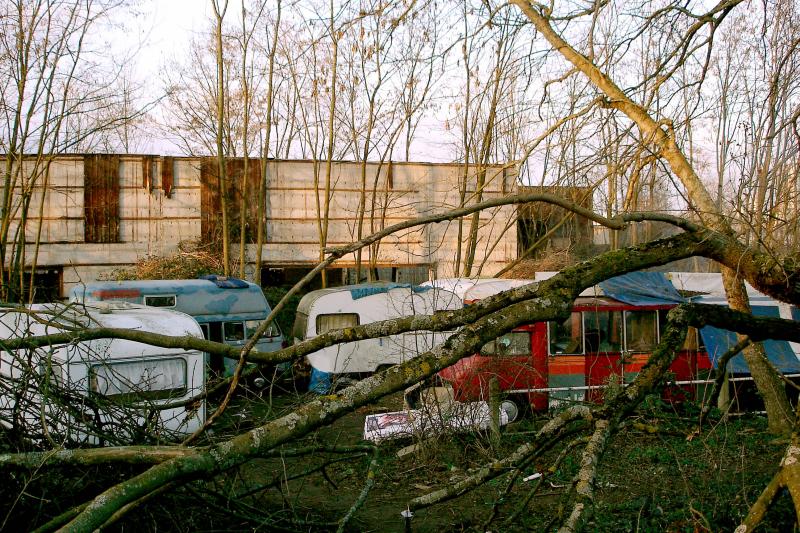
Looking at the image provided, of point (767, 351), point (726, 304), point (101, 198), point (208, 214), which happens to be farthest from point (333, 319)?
point (101, 198)

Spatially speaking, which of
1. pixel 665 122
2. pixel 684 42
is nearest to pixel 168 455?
pixel 665 122

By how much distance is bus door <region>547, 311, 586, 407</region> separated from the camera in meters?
11.4

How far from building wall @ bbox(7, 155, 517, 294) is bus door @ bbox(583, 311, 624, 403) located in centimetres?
837

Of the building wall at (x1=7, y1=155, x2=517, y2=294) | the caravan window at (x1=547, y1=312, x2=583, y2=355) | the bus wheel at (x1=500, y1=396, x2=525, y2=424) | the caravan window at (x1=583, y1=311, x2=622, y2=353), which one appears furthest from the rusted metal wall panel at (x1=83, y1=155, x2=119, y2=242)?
the caravan window at (x1=583, y1=311, x2=622, y2=353)

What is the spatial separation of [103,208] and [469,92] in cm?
1257

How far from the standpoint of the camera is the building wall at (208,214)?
67.8 feet

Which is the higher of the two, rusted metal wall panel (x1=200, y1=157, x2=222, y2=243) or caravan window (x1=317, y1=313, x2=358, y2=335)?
rusted metal wall panel (x1=200, y1=157, x2=222, y2=243)

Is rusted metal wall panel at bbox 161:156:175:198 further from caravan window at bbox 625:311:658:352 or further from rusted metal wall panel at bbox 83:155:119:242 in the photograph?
caravan window at bbox 625:311:658:352

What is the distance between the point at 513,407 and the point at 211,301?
699 centimetres

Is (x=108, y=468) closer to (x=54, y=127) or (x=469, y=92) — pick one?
(x=469, y=92)

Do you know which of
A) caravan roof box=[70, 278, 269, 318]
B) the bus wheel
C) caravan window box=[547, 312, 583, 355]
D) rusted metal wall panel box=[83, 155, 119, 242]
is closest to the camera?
the bus wheel

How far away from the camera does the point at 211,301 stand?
584 inches

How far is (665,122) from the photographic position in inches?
234

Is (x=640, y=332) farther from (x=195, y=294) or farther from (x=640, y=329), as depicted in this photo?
(x=195, y=294)
